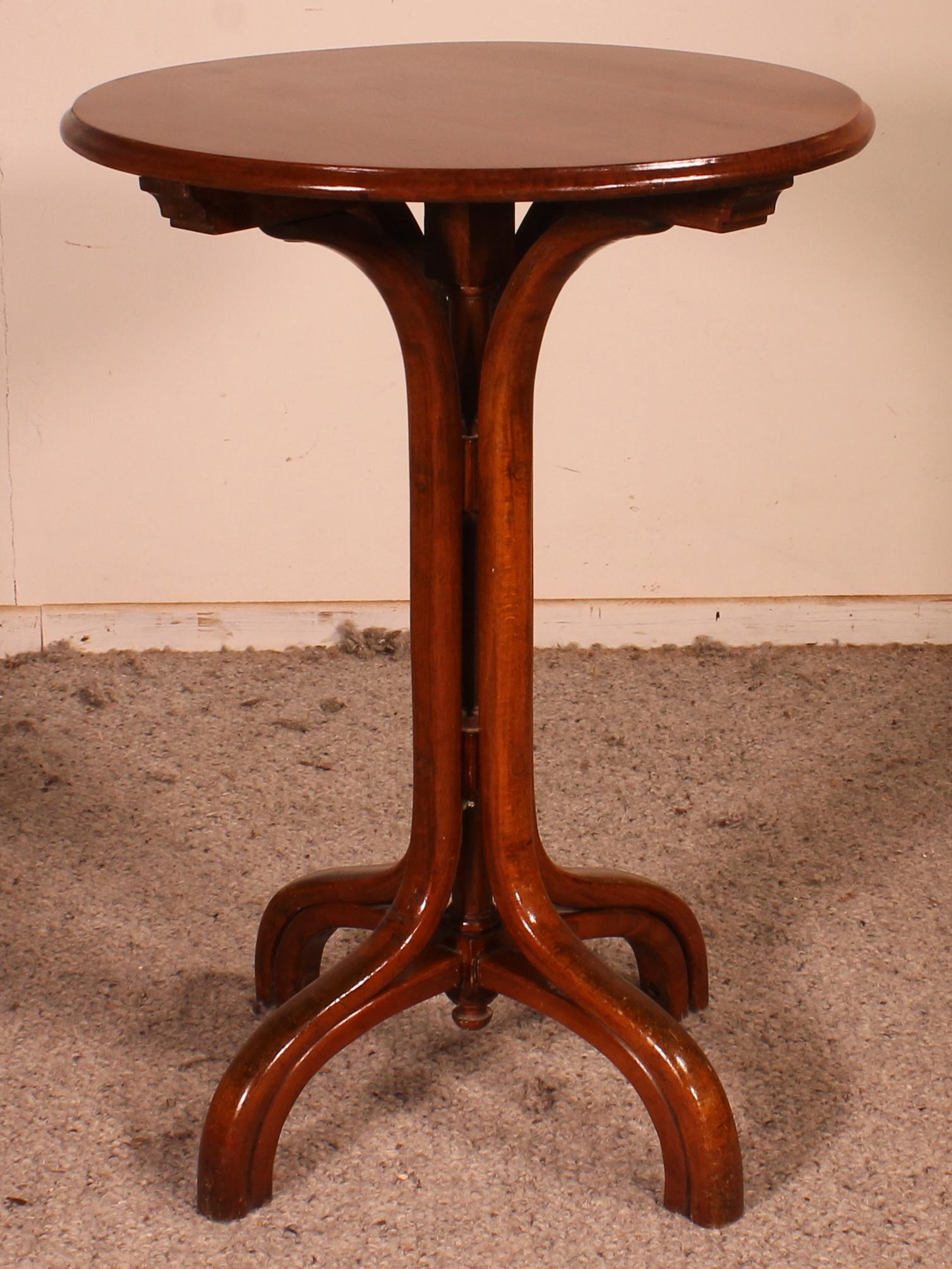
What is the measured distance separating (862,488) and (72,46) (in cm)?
152

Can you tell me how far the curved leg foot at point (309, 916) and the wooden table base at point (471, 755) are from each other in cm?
3

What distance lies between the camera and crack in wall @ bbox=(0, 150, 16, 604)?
2.65m

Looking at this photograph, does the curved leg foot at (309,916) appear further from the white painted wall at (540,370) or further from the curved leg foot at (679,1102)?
the white painted wall at (540,370)

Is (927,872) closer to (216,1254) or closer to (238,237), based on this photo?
(216,1254)

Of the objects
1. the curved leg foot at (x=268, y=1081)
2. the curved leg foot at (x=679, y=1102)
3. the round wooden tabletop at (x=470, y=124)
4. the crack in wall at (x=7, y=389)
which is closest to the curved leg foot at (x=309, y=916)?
the curved leg foot at (x=268, y=1081)

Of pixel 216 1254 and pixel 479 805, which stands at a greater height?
pixel 479 805

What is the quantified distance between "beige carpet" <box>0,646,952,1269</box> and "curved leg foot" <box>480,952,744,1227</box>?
0.04 metres

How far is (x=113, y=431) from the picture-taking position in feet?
9.11

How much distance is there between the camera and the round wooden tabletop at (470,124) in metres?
1.21

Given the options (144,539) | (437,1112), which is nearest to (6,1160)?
(437,1112)

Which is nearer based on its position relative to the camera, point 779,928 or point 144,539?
point 779,928

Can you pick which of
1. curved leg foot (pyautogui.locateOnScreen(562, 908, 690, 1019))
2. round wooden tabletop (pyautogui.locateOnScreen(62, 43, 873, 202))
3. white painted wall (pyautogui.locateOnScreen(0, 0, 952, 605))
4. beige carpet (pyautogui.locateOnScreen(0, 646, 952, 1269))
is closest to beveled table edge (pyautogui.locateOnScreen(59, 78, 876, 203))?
round wooden tabletop (pyautogui.locateOnScreen(62, 43, 873, 202))

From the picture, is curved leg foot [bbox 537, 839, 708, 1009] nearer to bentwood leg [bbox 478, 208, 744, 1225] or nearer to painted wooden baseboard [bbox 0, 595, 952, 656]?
bentwood leg [bbox 478, 208, 744, 1225]

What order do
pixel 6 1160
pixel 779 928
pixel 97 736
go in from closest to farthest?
pixel 6 1160 → pixel 779 928 → pixel 97 736
